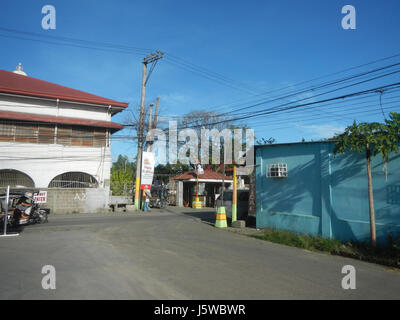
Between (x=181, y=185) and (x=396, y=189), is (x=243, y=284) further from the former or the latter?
(x=181, y=185)

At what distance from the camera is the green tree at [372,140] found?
849cm

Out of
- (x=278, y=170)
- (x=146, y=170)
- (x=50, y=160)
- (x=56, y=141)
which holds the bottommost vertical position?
(x=278, y=170)

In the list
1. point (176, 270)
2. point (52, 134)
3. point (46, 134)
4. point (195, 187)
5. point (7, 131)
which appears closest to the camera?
point (176, 270)

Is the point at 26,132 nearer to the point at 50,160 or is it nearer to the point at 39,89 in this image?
the point at 50,160

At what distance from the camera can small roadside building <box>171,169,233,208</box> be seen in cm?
2925

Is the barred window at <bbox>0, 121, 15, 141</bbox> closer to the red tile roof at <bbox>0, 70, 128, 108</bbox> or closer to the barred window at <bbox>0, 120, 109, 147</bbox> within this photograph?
the barred window at <bbox>0, 120, 109, 147</bbox>

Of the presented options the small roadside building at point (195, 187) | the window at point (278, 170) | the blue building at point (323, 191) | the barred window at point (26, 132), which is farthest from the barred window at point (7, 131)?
the window at point (278, 170)

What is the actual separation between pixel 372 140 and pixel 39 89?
23.5m

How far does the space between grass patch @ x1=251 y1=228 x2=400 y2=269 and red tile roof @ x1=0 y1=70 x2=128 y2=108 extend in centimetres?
1811

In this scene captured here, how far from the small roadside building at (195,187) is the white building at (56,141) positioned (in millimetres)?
7563

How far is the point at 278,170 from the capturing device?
41.3ft

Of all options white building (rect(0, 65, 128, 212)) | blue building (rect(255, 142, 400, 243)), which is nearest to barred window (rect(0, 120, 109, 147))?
white building (rect(0, 65, 128, 212))

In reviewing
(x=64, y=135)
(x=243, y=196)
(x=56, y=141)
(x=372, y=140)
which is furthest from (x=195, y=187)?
(x=372, y=140)

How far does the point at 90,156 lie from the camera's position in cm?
2423
